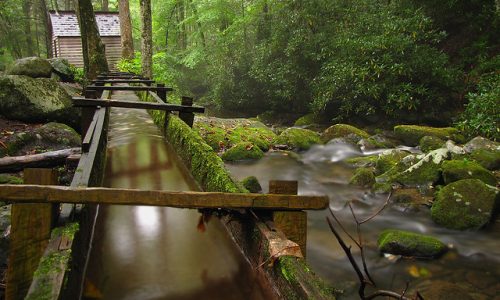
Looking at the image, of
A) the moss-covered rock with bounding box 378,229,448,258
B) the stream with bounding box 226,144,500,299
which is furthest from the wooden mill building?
the moss-covered rock with bounding box 378,229,448,258

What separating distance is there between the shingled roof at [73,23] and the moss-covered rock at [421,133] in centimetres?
2291

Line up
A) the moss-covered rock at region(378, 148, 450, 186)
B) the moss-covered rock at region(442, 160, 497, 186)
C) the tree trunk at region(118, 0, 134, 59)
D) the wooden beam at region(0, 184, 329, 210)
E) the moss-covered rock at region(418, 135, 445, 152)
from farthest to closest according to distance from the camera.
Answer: the tree trunk at region(118, 0, 134, 59)
the moss-covered rock at region(418, 135, 445, 152)
the moss-covered rock at region(378, 148, 450, 186)
the moss-covered rock at region(442, 160, 497, 186)
the wooden beam at region(0, 184, 329, 210)

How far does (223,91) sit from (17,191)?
21.6 metres

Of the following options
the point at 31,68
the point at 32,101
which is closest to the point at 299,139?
the point at 32,101

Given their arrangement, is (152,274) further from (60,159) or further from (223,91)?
(223,91)

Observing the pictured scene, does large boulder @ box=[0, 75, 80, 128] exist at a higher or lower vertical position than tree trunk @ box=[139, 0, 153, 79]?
lower

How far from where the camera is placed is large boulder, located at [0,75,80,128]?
9.22m

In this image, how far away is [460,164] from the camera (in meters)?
8.52

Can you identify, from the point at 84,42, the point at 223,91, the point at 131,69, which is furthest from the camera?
the point at 223,91

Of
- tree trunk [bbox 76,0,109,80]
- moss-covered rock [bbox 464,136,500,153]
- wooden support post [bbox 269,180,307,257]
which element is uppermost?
tree trunk [bbox 76,0,109,80]

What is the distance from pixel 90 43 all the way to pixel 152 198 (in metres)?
14.3

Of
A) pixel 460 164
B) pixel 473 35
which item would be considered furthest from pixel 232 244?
pixel 473 35

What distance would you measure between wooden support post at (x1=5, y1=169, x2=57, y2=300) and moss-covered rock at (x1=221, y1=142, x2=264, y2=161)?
962 centimetres

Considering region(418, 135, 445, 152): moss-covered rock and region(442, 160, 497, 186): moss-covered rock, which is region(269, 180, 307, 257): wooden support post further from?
region(418, 135, 445, 152): moss-covered rock
